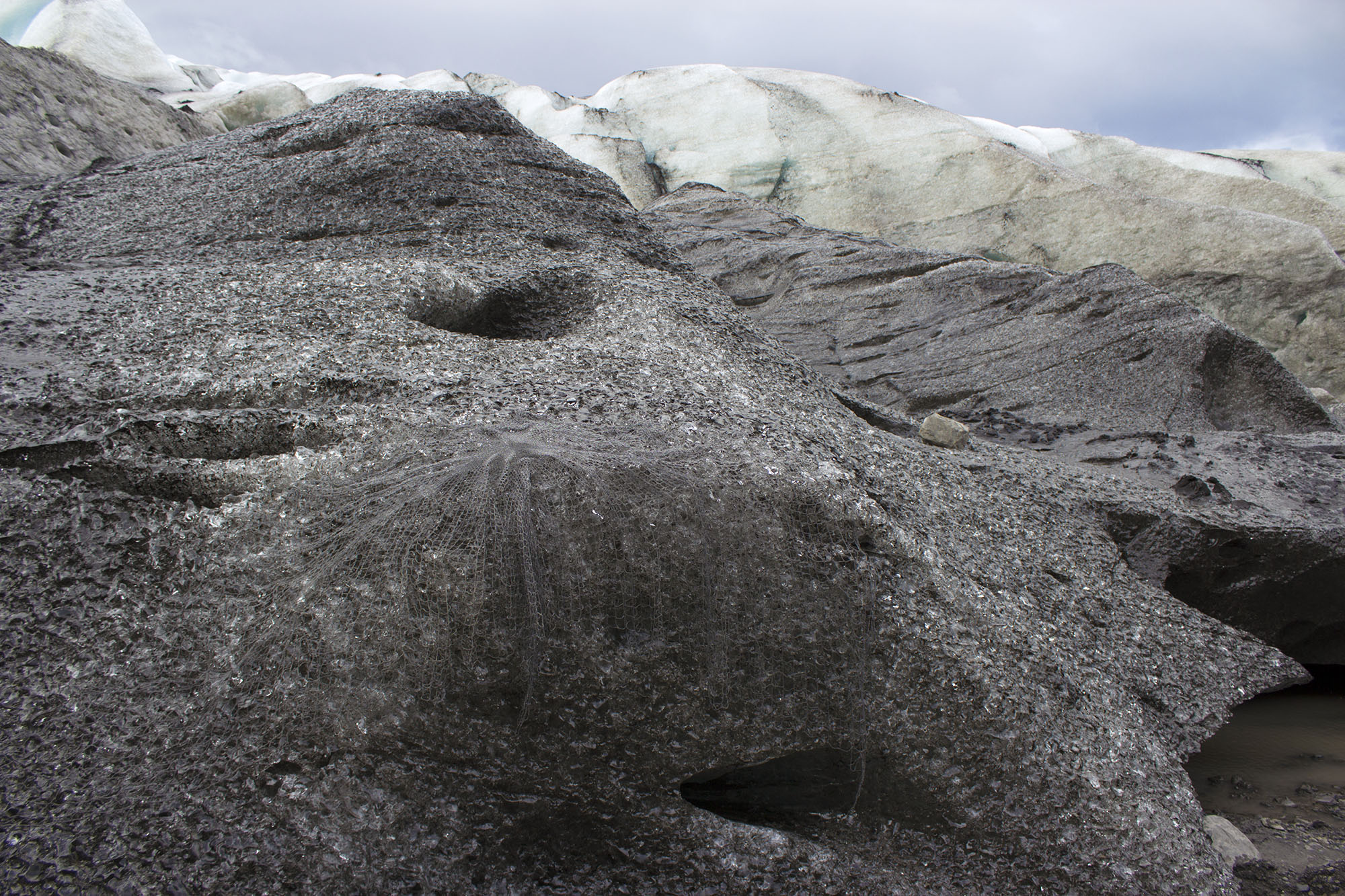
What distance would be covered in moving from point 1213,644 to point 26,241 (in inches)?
134

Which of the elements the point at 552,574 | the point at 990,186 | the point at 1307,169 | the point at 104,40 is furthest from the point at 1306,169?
the point at 104,40

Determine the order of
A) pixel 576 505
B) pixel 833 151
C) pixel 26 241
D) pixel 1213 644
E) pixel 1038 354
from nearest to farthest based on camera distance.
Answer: pixel 576 505, pixel 1213 644, pixel 26 241, pixel 1038 354, pixel 833 151

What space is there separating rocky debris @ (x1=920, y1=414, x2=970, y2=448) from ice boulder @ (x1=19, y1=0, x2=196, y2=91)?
36.7 feet

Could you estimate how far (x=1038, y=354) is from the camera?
12.4 ft

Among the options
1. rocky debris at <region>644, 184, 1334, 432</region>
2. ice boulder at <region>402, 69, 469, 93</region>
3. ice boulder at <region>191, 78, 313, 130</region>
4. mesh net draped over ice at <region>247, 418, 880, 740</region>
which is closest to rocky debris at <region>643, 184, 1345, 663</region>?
rocky debris at <region>644, 184, 1334, 432</region>

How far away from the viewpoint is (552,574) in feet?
4.52

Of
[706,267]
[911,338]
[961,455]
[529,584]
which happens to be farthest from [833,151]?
[529,584]

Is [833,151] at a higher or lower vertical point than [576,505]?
higher

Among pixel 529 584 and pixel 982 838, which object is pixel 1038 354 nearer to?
pixel 982 838

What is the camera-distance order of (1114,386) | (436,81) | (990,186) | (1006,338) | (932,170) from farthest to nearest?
(436,81), (932,170), (990,186), (1006,338), (1114,386)

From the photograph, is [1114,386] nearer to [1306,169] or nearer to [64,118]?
[64,118]

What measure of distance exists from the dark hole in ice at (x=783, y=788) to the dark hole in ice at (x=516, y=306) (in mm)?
1238

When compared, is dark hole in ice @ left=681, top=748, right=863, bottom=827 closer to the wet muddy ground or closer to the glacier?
the wet muddy ground

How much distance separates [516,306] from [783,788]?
1423mm
